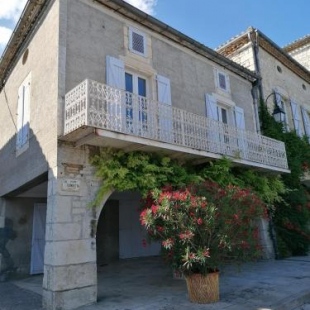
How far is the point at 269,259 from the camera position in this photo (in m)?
10.7

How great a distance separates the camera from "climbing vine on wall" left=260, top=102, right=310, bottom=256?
1123cm

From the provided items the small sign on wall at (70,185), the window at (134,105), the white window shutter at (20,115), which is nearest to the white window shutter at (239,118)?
the window at (134,105)

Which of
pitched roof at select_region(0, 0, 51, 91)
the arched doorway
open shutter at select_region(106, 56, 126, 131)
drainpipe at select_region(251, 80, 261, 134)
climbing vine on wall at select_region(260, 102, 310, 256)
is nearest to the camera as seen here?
→ open shutter at select_region(106, 56, 126, 131)

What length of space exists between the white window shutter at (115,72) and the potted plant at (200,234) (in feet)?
10.9

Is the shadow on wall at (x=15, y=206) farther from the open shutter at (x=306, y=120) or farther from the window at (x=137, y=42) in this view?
the open shutter at (x=306, y=120)

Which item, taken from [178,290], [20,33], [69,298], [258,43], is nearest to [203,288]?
[178,290]

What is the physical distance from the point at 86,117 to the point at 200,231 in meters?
2.90

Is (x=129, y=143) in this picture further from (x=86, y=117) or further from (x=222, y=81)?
(x=222, y=81)

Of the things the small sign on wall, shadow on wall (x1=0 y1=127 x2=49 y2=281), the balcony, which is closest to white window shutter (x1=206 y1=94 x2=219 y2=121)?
the balcony

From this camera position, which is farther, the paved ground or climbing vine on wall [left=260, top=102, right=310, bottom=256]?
climbing vine on wall [left=260, top=102, right=310, bottom=256]

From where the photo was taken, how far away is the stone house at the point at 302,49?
1855 centimetres

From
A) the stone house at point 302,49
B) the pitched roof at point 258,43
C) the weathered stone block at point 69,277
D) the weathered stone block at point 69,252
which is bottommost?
the weathered stone block at point 69,277

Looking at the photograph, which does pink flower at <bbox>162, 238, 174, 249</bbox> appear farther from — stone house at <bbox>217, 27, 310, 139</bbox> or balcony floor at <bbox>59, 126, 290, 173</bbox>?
stone house at <bbox>217, 27, 310, 139</bbox>

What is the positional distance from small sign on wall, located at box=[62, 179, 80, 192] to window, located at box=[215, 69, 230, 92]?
21.4ft
